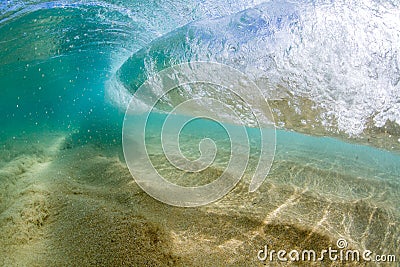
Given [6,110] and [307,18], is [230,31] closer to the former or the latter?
[307,18]

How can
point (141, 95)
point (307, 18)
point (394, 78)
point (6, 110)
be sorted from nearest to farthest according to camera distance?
1. point (394, 78)
2. point (307, 18)
3. point (141, 95)
4. point (6, 110)

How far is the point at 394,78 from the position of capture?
13.2ft

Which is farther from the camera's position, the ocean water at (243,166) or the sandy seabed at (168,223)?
the ocean water at (243,166)

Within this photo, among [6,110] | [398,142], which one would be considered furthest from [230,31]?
[6,110]

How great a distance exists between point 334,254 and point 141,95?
309 inches

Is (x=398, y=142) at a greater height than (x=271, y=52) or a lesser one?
lesser

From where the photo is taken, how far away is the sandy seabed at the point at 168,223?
8.18 feet

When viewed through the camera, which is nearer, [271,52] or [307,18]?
[307,18]

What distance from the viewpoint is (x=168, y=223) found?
2.98 meters

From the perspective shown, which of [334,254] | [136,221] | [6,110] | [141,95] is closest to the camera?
[334,254]

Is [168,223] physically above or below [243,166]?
above

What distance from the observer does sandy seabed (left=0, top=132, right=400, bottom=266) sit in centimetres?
249

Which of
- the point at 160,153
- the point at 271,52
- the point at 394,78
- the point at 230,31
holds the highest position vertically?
the point at 230,31

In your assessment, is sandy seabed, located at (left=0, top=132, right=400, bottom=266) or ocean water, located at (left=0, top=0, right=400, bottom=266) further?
ocean water, located at (left=0, top=0, right=400, bottom=266)
